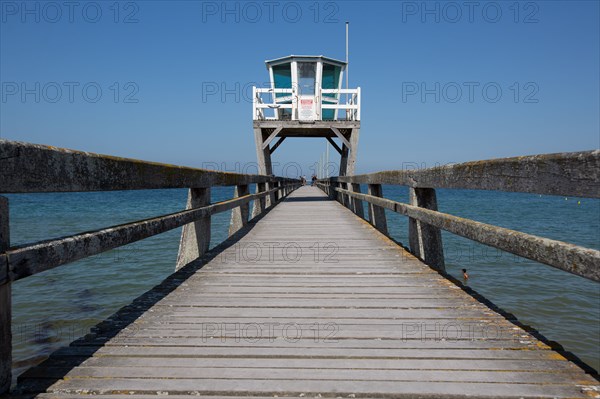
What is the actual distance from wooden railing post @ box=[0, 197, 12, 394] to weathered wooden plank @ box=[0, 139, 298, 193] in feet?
0.41

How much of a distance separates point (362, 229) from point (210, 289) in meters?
4.37

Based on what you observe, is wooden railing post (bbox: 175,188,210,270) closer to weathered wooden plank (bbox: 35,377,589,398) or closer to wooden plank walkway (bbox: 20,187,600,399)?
wooden plank walkway (bbox: 20,187,600,399)

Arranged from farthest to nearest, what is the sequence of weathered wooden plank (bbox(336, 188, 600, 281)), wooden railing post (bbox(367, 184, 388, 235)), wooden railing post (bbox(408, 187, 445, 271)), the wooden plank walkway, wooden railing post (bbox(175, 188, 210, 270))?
wooden railing post (bbox(367, 184, 388, 235)), wooden railing post (bbox(175, 188, 210, 270)), wooden railing post (bbox(408, 187, 445, 271)), the wooden plank walkway, weathered wooden plank (bbox(336, 188, 600, 281))

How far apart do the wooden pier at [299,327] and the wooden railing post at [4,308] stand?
0.01 meters

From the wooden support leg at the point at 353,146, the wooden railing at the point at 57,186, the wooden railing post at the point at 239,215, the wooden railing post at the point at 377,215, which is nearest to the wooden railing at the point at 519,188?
the wooden railing at the point at 57,186

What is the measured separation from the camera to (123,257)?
12.6 metres

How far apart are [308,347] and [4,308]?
141cm

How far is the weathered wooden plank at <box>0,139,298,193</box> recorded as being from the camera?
5.87 ft

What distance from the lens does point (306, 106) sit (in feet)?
56.0

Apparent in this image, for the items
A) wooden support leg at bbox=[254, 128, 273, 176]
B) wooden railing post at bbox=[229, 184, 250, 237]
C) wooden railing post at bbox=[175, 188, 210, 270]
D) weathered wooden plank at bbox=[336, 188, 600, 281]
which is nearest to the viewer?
weathered wooden plank at bbox=[336, 188, 600, 281]

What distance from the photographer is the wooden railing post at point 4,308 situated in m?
1.75

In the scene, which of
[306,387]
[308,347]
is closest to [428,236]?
[308,347]

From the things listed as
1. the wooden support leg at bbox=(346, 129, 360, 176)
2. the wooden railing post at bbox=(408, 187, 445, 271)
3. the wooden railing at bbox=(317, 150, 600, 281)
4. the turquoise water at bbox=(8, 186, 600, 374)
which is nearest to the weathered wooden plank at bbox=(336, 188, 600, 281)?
the wooden railing at bbox=(317, 150, 600, 281)

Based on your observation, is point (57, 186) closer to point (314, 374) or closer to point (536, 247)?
point (314, 374)
